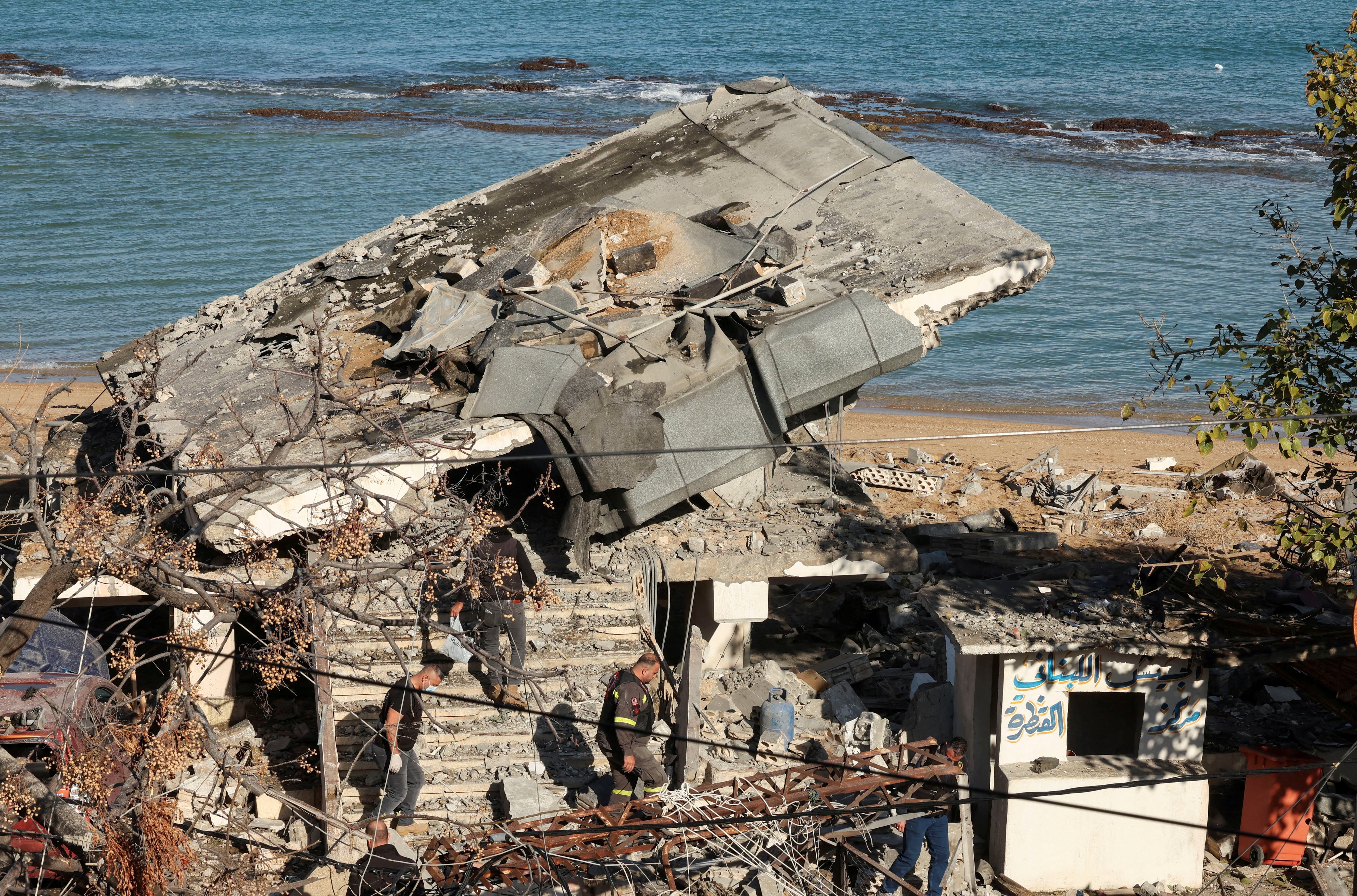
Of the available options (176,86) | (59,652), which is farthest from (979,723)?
(176,86)

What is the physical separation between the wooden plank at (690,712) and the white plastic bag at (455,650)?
2.03 metres

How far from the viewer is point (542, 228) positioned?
13781 millimetres

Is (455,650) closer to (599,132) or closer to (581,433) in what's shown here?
(581,433)

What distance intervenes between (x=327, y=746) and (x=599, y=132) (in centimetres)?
3821

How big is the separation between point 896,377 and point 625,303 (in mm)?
14402

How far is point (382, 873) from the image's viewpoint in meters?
8.71

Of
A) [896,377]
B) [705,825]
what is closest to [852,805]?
[705,825]

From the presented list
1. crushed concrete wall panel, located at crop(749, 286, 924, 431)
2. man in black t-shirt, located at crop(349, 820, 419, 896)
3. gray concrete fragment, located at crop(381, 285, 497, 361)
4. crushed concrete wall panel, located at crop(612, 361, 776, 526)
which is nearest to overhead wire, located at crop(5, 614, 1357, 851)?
man in black t-shirt, located at crop(349, 820, 419, 896)

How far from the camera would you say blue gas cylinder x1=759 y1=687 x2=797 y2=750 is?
1116 centimetres

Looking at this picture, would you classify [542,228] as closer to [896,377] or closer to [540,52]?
[896,377]

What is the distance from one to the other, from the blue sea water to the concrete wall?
12.9 metres

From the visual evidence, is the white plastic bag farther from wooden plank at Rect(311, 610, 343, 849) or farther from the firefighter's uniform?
the firefighter's uniform

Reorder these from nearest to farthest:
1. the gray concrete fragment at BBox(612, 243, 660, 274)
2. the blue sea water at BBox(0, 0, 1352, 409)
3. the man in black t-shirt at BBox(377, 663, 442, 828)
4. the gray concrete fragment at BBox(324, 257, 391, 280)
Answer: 1. the man in black t-shirt at BBox(377, 663, 442, 828)
2. the gray concrete fragment at BBox(612, 243, 660, 274)
3. the gray concrete fragment at BBox(324, 257, 391, 280)
4. the blue sea water at BBox(0, 0, 1352, 409)

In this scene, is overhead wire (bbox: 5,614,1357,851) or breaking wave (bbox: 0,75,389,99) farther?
breaking wave (bbox: 0,75,389,99)
